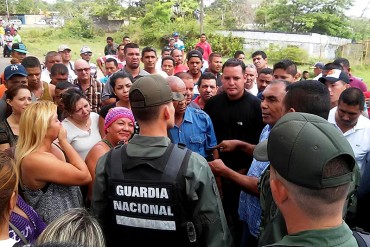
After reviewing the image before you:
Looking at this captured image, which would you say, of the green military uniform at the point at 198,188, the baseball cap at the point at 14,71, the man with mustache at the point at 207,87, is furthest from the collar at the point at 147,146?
the baseball cap at the point at 14,71

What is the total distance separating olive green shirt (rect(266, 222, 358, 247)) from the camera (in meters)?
1.10

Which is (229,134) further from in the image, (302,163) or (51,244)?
(51,244)

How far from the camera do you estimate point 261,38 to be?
3078cm

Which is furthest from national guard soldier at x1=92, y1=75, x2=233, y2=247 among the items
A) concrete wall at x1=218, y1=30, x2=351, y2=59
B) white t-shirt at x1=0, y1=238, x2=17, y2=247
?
concrete wall at x1=218, y1=30, x2=351, y2=59

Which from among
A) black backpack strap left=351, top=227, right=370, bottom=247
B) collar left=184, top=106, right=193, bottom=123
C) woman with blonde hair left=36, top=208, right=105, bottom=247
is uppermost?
black backpack strap left=351, top=227, right=370, bottom=247

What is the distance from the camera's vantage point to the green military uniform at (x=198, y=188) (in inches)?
75.5

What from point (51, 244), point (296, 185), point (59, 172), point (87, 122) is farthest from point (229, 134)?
point (51, 244)

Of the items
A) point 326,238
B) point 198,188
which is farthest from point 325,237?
point 198,188

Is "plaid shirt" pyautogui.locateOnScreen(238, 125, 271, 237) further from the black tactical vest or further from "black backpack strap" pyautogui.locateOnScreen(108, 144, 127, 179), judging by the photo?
"black backpack strap" pyautogui.locateOnScreen(108, 144, 127, 179)

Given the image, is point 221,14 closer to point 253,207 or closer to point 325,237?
point 253,207

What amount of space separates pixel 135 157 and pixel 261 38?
30.8 metres

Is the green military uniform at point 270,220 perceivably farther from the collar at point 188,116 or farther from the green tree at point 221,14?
the green tree at point 221,14

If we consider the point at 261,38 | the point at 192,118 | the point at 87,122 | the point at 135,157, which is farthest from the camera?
the point at 261,38

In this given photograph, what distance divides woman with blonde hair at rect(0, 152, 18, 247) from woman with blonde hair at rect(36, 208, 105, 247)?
222 millimetres
